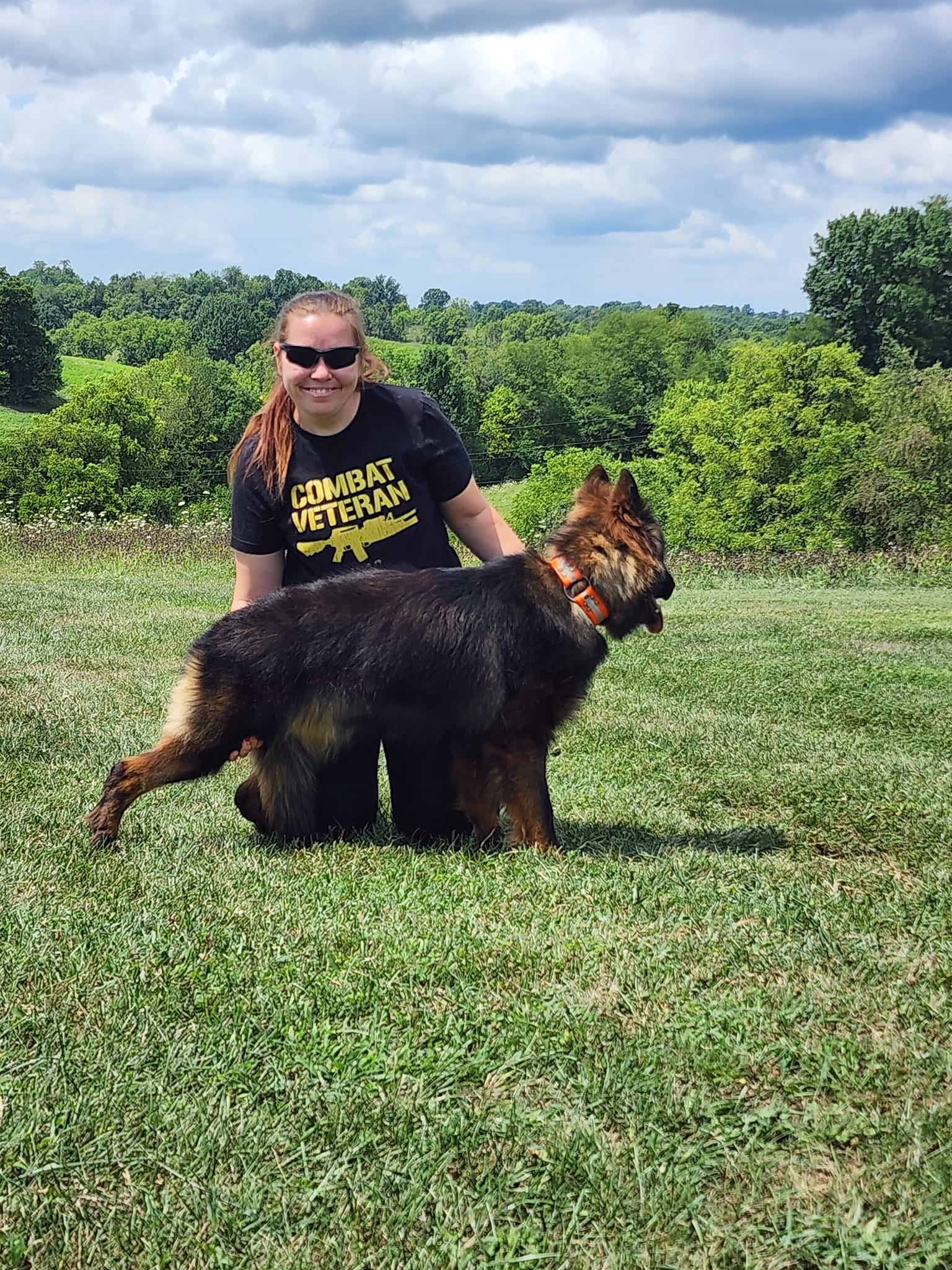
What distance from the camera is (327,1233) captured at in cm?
222

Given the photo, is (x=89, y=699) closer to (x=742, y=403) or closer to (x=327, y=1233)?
(x=327, y=1233)

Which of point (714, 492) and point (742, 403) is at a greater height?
point (742, 403)

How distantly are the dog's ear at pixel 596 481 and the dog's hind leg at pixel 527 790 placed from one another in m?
1.17

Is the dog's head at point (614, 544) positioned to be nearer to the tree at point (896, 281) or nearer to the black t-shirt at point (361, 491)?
the black t-shirt at point (361, 491)

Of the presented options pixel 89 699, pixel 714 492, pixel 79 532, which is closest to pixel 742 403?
pixel 714 492

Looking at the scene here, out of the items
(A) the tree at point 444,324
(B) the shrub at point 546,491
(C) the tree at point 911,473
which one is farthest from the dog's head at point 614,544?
(A) the tree at point 444,324

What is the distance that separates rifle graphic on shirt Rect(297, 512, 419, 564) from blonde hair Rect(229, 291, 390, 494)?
1.09 ft

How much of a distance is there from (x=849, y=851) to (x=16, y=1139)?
369cm

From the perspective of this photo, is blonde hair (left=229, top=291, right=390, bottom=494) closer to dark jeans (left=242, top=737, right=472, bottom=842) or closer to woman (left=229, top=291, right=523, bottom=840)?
woman (left=229, top=291, right=523, bottom=840)

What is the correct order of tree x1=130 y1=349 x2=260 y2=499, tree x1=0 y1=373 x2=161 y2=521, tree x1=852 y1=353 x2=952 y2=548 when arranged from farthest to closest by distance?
tree x1=130 y1=349 x2=260 y2=499 < tree x1=0 y1=373 x2=161 y2=521 < tree x1=852 y1=353 x2=952 y2=548

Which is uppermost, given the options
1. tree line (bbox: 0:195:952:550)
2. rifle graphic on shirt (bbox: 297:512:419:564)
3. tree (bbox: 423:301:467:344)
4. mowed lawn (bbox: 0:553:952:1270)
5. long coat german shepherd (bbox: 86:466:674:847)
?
tree (bbox: 423:301:467:344)

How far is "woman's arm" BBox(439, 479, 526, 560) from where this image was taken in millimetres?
5160

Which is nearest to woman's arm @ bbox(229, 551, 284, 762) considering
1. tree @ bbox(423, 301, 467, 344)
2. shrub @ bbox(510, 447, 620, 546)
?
shrub @ bbox(510, 447, 620, 546)

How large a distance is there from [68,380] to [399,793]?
87.5 m
